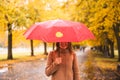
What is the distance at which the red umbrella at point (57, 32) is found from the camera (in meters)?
5.68

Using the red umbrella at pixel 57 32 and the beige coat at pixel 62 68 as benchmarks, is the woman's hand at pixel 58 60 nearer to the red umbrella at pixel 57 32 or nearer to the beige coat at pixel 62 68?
the beige coat at pixel 62 68

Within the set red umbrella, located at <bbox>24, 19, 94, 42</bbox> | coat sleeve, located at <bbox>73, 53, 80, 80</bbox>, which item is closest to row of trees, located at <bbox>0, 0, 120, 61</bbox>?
red umbrella, located at <bbox>24, 19, 94, 42</bbox>

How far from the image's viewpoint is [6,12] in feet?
111

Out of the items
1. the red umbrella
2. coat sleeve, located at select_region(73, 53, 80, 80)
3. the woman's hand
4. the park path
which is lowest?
the park path

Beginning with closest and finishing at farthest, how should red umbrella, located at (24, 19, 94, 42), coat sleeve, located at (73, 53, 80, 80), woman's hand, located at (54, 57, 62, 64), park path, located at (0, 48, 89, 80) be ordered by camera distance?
woman's hand, located at (54, 57, 62, 64)
red umbrella, located at (24, 19, 94, 42)
coat sleeve, located at (73, 53, 80, 80)
park path, located at (0, 48, 89, 80)

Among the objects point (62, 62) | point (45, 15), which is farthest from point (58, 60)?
point (45, 15)

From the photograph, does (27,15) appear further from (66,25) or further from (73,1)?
(66,25)

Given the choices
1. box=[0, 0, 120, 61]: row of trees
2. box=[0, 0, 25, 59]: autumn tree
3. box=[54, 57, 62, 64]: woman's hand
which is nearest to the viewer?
box=[54, 57, 62, 64]: woman's hand

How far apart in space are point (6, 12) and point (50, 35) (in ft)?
94.8

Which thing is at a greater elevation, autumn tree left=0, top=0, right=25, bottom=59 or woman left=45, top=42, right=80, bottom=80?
autumn tree left=0, top=0, right=25, bottom=59

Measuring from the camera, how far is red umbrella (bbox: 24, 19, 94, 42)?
568 cm

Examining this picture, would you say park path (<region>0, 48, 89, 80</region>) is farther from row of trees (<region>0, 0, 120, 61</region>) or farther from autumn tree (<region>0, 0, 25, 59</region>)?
autumn tree (<region>0, 0, 25, 59</region>)

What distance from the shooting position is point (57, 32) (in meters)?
5.75

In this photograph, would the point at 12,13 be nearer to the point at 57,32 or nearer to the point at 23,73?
the point at 23,73
